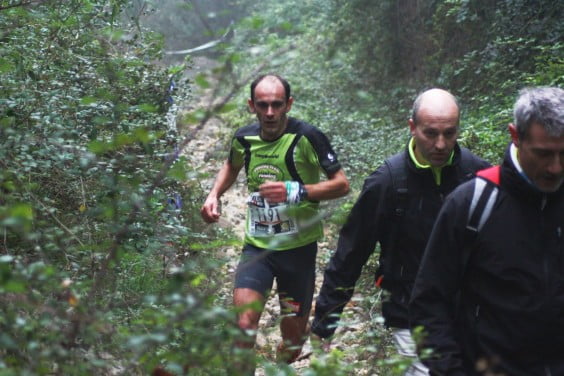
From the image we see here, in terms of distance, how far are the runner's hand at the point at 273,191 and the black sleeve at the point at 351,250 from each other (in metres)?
0.79

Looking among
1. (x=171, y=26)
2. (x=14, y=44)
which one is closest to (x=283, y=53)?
(x=14, y=44)

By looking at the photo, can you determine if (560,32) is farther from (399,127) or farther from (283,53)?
(283,53)

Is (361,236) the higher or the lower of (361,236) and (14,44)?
the lower

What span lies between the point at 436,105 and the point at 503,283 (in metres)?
1.30

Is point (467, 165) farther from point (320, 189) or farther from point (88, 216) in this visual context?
point (88, 216)

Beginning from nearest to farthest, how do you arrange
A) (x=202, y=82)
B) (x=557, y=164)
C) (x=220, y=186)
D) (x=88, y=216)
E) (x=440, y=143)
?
(x=202, y=82) → (x=557, y=164) → (x=440, y=143) → (x=88, y=216) → (x=220, y=186)

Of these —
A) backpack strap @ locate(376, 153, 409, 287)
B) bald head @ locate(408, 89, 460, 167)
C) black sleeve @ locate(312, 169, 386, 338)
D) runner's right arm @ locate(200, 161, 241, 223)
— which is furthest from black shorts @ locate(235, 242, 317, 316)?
bald head @ locate(408, 89, 460, 167)

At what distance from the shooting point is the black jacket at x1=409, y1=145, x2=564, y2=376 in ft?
9.14

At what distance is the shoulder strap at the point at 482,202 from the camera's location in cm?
288

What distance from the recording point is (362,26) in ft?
57.1

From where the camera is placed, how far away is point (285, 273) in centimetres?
523

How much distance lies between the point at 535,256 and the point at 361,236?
1242 mm

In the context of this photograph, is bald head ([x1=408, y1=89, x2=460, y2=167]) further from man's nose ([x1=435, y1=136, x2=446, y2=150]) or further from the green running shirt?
the green running shirt

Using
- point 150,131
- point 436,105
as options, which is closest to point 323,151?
point 150,131
